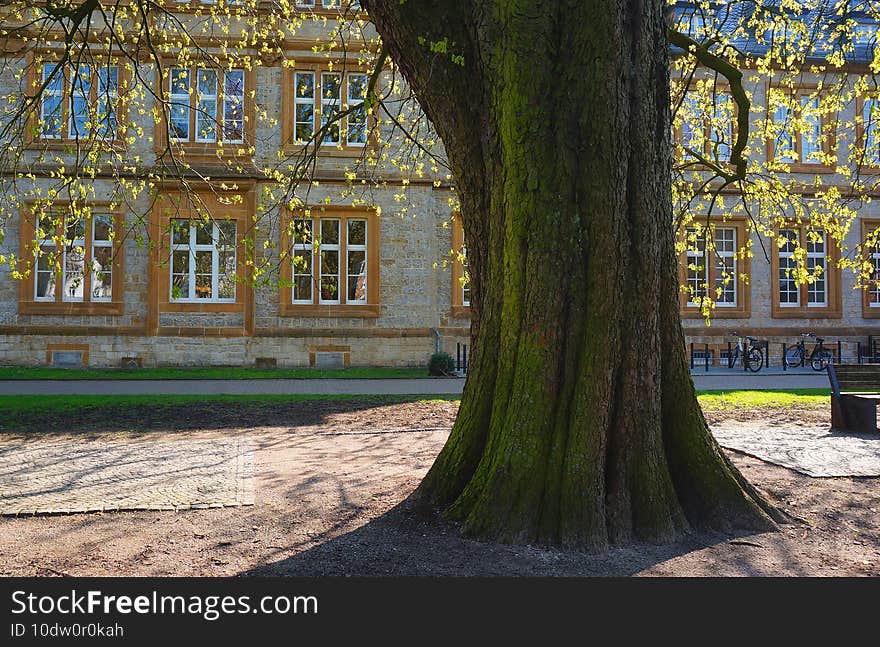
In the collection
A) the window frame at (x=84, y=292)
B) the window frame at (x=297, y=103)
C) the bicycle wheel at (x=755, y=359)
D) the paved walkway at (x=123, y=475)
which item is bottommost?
the paved walkway at (x=123, y=475)

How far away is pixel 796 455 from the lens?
7.16 m

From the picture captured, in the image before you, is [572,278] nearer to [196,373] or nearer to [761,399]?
[761,399]

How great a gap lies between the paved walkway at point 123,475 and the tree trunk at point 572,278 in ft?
7.29

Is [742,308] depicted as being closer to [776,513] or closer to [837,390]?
[837,390]

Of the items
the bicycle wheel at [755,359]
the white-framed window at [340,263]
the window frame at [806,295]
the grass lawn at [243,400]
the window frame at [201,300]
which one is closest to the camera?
the grass lawn at [243,400]

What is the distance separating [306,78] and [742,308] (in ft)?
51.5

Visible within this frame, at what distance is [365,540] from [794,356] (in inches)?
844

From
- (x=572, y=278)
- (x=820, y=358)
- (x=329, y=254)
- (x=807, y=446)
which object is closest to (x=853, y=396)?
(x=807, y=446)

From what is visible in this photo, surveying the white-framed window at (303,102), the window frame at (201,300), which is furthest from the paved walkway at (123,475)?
the white-framed window at (303,102)

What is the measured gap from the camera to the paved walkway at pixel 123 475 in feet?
17.1

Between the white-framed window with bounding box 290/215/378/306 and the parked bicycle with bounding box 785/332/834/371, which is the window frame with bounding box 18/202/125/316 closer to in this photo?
the white-framed window with bounding box 290/215/378/306

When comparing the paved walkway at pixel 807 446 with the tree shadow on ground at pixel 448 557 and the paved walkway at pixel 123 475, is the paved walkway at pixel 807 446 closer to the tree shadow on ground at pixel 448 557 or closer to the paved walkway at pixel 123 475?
the tree shadow on ground at pixel 448 557

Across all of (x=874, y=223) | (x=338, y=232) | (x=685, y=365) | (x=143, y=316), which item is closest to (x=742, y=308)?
(x=874, y=223)

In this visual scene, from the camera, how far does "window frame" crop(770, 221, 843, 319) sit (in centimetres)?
2305
